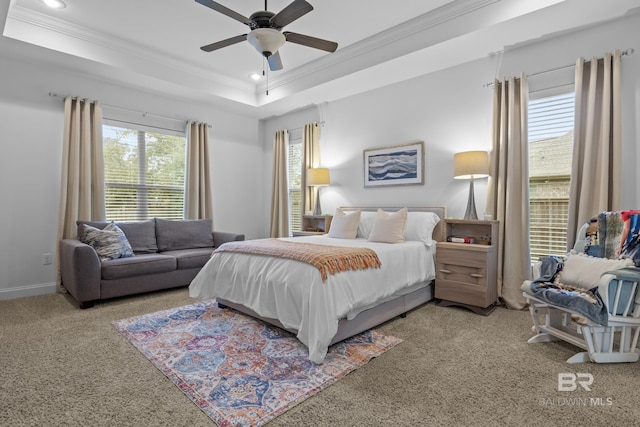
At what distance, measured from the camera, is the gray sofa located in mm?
3369

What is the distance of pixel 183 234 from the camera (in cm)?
468

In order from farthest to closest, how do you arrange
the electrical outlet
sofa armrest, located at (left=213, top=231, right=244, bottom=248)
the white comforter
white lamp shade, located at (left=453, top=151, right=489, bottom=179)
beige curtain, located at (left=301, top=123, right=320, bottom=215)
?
1. beige curtain, located at (left=301, top=123, right=320, bottom=215)
2. sofa armrest, located at (left=213, top=231, right=244, bottom=248)
3. the electrical outlet
4. white lamp shade, located at (left=453, top=151, right=489, bottom=179)
5. the white comforter

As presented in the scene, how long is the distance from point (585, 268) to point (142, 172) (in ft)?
17.1

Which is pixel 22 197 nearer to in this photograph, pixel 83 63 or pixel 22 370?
pixel 83 63


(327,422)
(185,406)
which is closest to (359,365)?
(327,422)

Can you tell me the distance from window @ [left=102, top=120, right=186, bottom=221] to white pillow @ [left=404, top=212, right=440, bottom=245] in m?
3.54

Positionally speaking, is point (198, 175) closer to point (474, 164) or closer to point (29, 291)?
point (29, 291)

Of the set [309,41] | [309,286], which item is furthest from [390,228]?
[309,41]

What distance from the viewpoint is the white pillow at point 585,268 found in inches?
90.9

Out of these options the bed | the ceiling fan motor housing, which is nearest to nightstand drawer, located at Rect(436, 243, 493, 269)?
the bed

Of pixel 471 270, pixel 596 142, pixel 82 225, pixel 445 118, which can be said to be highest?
pixel 445 118

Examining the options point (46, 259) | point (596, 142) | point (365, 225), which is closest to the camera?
point (596, 142)

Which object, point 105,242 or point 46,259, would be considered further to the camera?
point 46,259

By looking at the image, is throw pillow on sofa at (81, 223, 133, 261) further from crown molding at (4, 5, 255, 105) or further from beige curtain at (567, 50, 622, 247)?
beige curtain at (567, 50, 622, 247)
